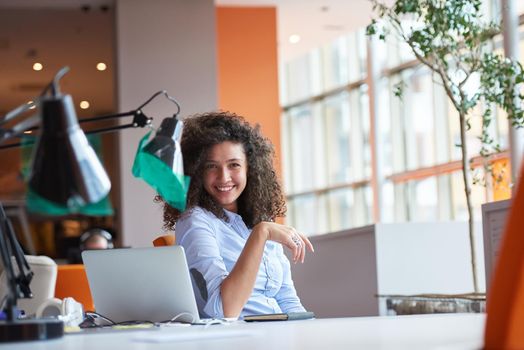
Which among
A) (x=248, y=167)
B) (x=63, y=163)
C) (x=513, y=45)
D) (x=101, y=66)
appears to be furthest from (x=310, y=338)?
(x=101, y=66)

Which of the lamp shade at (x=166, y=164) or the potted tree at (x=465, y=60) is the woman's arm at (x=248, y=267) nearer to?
the lamp shade at (x=166, y=164)

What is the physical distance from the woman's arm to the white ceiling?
8.09m

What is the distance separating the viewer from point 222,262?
3418 mm

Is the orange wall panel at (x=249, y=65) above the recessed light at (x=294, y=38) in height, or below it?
below

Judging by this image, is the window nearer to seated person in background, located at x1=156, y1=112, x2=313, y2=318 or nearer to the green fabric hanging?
seated person in background, located at x1=156, y1=112, x2=313, y2=318

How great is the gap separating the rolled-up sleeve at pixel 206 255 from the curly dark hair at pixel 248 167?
12cm

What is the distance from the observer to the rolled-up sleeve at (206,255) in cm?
327

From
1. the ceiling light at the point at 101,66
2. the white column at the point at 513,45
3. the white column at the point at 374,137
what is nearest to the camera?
the white column at the point at 513,45

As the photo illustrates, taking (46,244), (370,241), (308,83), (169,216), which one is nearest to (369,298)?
(370,241)

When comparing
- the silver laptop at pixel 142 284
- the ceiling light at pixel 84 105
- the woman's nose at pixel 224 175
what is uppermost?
the ceiling light at pixel 84 105

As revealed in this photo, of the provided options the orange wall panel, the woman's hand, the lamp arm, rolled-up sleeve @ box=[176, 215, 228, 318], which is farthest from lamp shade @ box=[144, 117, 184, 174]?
the orange wall panel

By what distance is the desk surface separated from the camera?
1.54m

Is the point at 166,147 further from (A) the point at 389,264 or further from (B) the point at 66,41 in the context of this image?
(B) the point at 66,41

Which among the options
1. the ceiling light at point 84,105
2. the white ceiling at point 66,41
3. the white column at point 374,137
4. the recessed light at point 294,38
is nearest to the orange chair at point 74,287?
the white ceiling at point 66,41
